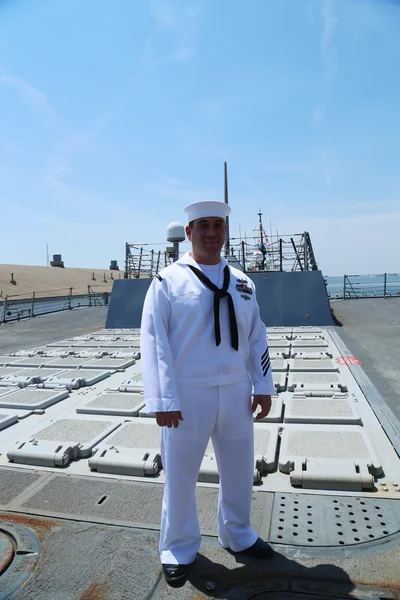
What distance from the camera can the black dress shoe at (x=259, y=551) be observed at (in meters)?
2.12

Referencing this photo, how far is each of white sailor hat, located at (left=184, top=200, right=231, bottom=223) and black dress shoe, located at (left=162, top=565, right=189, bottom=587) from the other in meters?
1.60

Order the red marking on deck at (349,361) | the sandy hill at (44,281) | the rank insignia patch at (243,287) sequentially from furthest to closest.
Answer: the sandy hill at (44,281), the red marking on deck at (349,361), the rank insignia patch at (243,287)

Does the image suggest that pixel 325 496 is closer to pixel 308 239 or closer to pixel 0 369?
pixel 0 369

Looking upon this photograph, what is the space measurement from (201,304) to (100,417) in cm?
257

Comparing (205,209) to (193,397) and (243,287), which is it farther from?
(193,397)

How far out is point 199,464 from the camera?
213 centimetres

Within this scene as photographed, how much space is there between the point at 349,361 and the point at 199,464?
4840mm

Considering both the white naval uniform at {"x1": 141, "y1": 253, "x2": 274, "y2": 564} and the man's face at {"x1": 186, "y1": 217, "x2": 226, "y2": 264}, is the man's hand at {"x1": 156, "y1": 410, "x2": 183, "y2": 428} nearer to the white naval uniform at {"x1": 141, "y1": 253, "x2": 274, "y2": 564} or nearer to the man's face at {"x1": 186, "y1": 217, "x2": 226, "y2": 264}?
the white naval uniform at {"x1": 141, "y1": 253, "x2": 274, "y2": 564}

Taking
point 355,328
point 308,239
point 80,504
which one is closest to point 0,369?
point 80,504

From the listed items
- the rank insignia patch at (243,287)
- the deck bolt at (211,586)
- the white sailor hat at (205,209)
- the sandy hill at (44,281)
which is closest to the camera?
the deck bolt at (211,586)

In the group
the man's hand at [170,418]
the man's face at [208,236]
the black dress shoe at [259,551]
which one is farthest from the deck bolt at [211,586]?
the man's face at [208,236]

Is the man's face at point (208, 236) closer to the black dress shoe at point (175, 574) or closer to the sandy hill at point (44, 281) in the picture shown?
the black dress shoe at point (175, 574)

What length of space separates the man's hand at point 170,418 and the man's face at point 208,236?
76cm

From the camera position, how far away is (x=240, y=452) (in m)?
2.17
